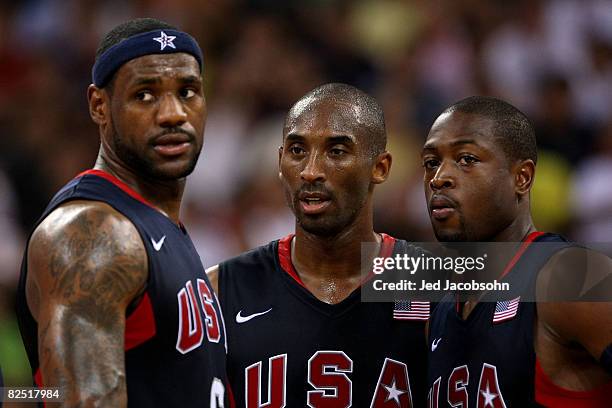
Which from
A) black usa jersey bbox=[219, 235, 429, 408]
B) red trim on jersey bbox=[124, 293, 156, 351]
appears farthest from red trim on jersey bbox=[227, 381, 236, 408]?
red trim on jersey bbox=[124, 293, 156, 351]

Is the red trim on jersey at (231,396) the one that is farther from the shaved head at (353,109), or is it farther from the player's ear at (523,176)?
the player's ear at (523,176)

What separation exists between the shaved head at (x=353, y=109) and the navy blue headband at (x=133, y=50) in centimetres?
81

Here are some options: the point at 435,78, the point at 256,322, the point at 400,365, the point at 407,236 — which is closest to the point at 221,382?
the point at 256,322

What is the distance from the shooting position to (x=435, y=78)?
10227mm

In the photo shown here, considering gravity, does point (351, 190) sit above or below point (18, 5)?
below

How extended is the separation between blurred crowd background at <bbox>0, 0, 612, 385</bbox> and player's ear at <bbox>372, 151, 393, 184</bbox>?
9.35 feet

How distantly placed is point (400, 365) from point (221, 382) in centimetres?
88

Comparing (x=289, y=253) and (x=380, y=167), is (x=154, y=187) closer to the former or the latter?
(x=289, y=253)

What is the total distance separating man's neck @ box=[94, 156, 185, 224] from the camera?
4.33 m

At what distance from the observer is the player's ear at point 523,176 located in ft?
15.4

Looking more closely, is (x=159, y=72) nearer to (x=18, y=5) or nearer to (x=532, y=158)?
(x=532, y=158)

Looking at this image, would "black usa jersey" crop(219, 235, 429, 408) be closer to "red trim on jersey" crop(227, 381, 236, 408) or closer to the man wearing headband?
"red trim on jersey" crop(227, 381, 236, 408)

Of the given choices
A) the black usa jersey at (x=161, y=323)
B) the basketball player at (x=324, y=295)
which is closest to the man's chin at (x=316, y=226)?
the basketball player at (x=324, y=295)

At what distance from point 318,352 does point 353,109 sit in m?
1.12
